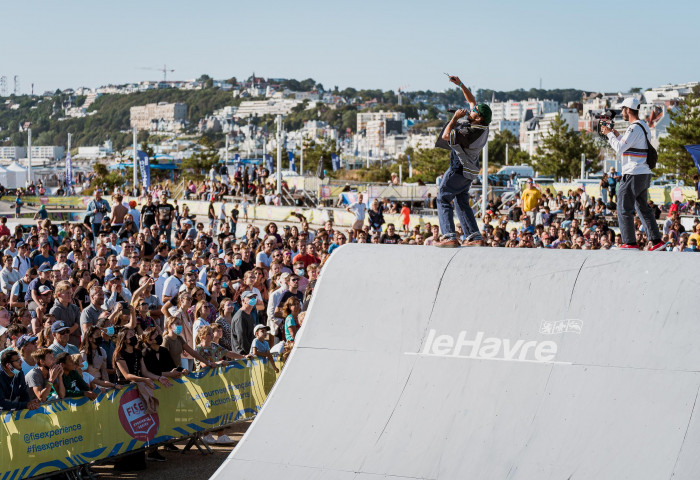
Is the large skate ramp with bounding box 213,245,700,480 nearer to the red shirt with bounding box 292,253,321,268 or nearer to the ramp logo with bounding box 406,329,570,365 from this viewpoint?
the ramp logo with bounding box 406,329,570,365

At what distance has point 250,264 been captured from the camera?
52.5 ft

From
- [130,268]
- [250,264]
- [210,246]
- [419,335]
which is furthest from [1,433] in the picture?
[210,246]

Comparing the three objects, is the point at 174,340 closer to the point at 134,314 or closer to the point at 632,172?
the point at 134,314

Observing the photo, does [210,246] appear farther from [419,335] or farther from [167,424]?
[419,335]

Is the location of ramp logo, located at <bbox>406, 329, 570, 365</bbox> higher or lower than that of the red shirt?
higher

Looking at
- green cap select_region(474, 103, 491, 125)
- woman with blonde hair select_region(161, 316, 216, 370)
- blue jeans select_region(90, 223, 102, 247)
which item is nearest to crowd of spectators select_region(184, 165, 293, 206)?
blue jeans select_region(90, 223, 102, 247)

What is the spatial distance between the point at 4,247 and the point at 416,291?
10733mm

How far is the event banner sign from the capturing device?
855 cm

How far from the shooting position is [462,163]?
9.10 meters

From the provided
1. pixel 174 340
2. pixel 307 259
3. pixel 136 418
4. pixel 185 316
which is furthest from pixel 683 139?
pixel 136 418

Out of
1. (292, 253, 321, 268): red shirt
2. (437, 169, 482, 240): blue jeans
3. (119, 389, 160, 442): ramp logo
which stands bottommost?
(119, 389, 160, 442): ramp logo

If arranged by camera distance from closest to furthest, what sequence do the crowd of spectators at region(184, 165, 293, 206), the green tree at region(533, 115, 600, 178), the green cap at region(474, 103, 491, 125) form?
1. the green cap at region(474, 103, 491, 125)
2. the crowd of spectators at region(184, 165, 293, 206)
3. the green tree at region(533, 115, 600, 178)

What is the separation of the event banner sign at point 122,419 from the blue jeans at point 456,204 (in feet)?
10.8

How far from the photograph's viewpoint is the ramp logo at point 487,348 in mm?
6953
